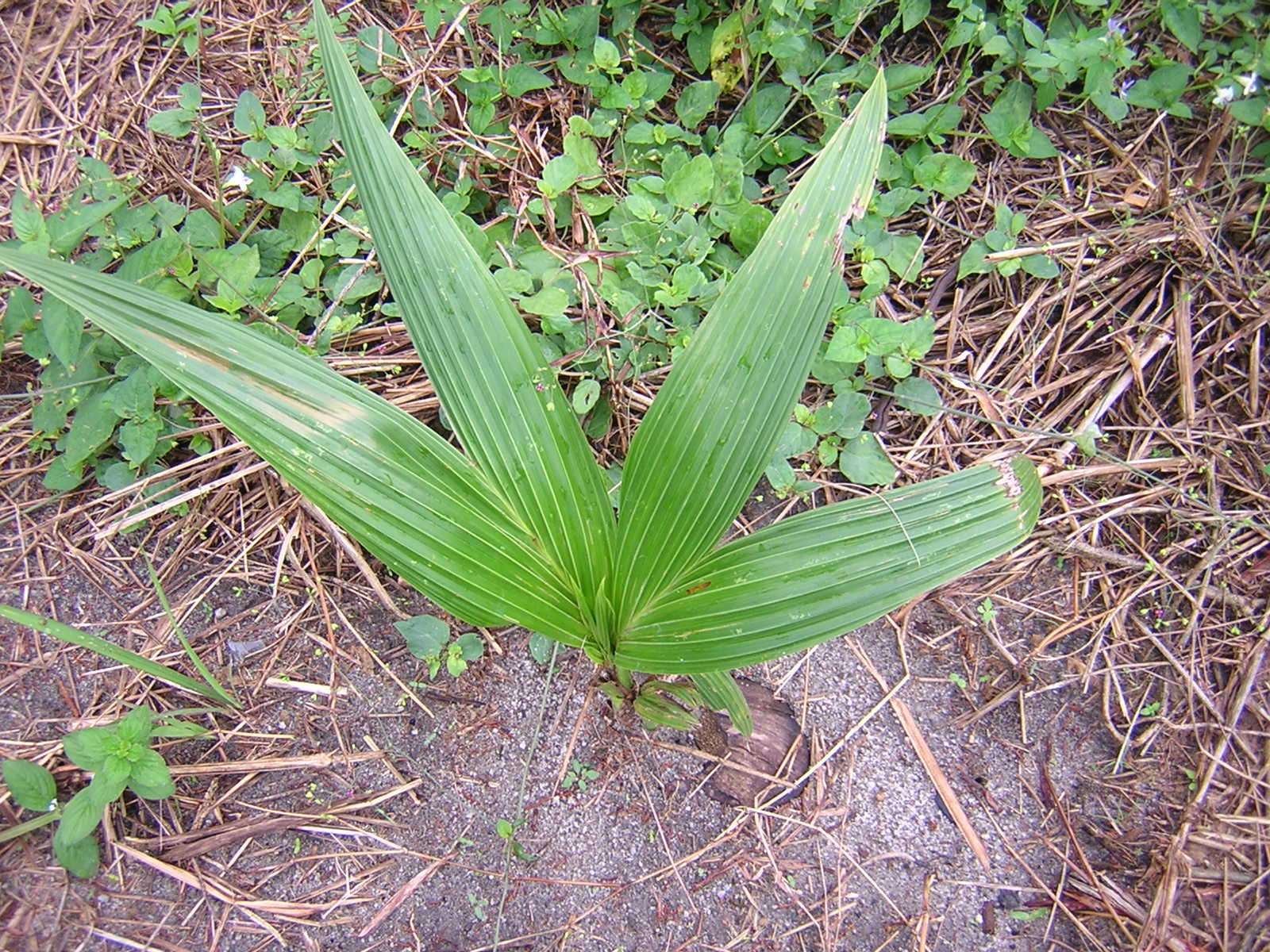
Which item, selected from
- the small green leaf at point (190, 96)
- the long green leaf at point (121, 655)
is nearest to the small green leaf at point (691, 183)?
the small green leaf at point (190, 96)

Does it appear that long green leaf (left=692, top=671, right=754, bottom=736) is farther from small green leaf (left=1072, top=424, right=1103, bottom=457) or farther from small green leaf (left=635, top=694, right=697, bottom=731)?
small green leaf (left=1072, top=424, right=1103, bottom=457)

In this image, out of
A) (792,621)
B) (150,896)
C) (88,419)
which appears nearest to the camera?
(792,621)

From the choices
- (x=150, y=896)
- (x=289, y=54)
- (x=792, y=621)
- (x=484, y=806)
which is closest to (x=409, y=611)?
(x=484, y=806)

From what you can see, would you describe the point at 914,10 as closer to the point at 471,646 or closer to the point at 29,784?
the point at 471,646

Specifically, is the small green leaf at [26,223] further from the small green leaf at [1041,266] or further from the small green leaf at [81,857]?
the small green leaf at [1041,266]

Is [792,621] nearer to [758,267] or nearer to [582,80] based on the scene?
[758,267]

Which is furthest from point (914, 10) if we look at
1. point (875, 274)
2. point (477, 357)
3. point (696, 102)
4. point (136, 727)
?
point (136, 727)

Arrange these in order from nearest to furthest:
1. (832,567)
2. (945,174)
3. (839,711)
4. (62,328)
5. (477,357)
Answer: (832,567) < (477,357) < (62,328) < (839,711) < (945,174)
